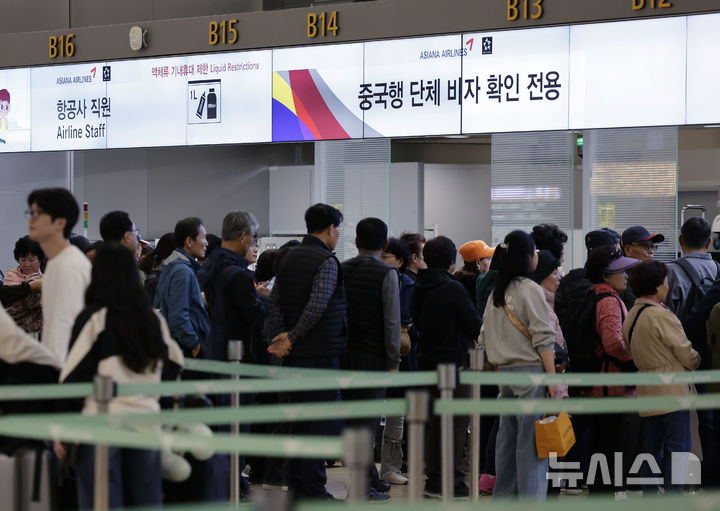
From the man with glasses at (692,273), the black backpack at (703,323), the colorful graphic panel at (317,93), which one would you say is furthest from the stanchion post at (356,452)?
the colorful graphic panel at (317,93)

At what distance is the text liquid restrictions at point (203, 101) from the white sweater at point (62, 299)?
5081 mm

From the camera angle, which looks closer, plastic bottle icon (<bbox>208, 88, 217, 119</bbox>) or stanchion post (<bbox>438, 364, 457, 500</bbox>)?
stanchion post (<bbox>438, 364, 457, 500</bbox>)

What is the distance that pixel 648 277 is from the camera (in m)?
5.10

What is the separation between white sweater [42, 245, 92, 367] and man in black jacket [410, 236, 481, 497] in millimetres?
2435

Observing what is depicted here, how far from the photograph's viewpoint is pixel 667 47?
23.0ft

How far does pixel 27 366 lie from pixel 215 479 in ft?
2.62

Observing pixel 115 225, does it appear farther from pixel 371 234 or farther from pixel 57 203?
pixel 57 203

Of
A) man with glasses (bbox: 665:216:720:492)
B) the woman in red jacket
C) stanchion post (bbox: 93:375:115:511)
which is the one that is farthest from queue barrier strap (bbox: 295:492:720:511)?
man with glasses (bbox: 665:216:720:492)

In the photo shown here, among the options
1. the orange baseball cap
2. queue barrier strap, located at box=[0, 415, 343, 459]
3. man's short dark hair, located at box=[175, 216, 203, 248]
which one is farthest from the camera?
the orange baseball cap

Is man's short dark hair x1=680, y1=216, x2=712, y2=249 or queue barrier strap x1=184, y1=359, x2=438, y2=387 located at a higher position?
man's short dark hair x1=680, y1=216, x2=712, y2=249

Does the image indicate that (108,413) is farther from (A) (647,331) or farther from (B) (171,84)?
(B) (171,84)

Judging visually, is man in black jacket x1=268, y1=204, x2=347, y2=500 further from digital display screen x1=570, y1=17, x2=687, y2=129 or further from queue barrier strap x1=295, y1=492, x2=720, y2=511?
queue barrier strap x1=295, y1=492, x2=720, y2=511

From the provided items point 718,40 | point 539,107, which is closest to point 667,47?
point 718,40

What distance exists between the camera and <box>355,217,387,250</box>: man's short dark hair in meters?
5.69
